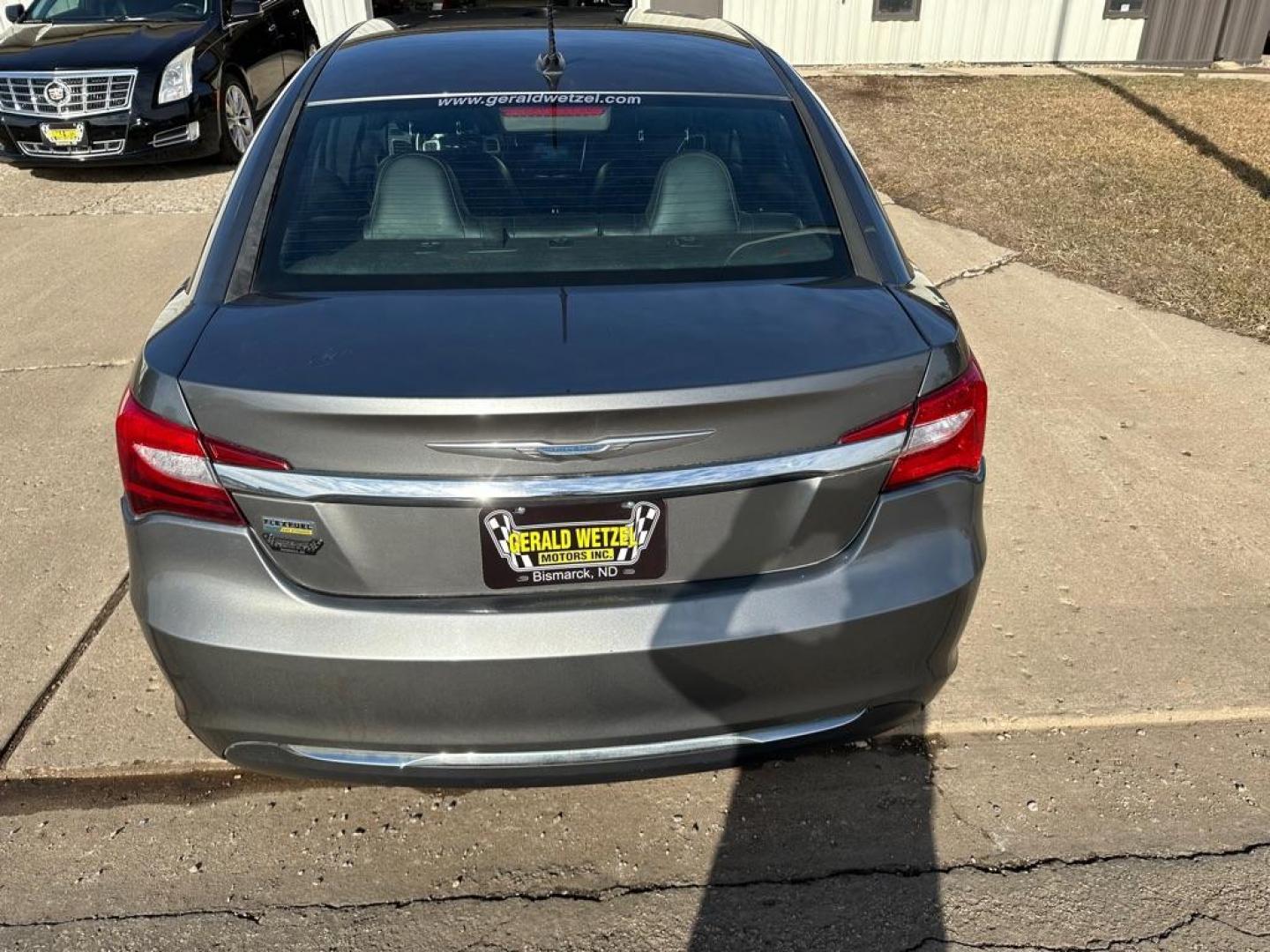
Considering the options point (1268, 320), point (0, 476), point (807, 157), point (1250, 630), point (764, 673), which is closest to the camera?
point (764, 673)

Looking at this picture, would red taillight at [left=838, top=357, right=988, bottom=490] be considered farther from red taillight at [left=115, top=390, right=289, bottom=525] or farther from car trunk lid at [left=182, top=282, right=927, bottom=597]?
red taillight at [left=115, top=390, right=289, bottom=525]

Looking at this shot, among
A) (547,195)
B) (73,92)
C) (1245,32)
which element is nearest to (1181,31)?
(1245,32)

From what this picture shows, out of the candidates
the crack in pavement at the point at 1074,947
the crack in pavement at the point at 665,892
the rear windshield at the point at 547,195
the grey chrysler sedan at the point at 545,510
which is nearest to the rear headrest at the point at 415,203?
the rear windshield at the point at 547,195

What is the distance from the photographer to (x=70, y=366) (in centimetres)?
515

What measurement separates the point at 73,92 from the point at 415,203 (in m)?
7.03

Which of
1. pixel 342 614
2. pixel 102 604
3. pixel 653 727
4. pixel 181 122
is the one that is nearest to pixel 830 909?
pixel 653 727

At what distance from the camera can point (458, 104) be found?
277 centimetres

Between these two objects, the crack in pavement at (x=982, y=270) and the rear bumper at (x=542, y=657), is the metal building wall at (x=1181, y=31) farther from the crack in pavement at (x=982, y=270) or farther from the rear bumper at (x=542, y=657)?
the rear bumper at (x=542, y=657)

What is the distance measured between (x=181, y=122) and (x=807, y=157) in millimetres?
7120

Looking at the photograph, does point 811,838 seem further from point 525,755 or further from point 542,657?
point 542,657

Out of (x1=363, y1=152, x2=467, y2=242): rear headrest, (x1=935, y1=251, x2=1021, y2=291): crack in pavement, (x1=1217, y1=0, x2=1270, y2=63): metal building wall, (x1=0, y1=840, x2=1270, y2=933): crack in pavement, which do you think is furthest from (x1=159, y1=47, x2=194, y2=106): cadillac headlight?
(x1=1217, y1=0, x2=1270, y2=63): metal building wall

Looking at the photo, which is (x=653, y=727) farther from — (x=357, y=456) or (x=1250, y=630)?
(x=1250, y=630)

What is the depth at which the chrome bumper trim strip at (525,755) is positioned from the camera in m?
2.06

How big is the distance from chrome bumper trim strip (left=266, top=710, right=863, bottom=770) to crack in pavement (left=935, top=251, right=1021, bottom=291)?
458 cm
